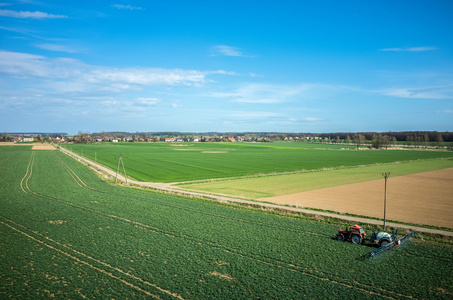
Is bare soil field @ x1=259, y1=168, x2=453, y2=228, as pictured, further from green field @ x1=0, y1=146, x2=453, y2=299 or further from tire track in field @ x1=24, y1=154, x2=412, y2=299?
tire track in field @ x1=24, y1=154, x2=412, y2=299

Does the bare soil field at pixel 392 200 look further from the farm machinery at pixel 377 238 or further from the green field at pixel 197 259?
the farm machinery at pixel 377 238

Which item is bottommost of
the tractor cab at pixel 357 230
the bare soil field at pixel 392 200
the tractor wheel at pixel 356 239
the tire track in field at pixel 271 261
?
the bare soil field at pixel 392 200

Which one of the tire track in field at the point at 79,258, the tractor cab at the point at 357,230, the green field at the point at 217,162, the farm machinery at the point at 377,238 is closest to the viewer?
the tire track in field at the point at 79,258

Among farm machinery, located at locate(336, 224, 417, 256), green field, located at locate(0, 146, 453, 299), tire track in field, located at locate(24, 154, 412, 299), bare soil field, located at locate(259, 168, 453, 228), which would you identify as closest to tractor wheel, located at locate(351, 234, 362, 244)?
farm machinery, located at locate(336, 224, 417, 256)

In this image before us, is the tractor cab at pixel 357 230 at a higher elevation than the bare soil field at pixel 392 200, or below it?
higher

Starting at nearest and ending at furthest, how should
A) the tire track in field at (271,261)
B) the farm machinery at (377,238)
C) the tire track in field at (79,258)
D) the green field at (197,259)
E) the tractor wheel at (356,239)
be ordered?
the green field at (197,259) < the tire track in field at (79,258) < the tire track in field at (271,261) < the farm machinery at (377,238) < the tractor wheel at (356,239)

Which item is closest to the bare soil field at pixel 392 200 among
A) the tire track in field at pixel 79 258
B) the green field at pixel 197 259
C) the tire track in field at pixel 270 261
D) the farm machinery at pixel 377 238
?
the green field at pixel 197 259

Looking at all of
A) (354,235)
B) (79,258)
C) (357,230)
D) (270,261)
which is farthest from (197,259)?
(357,230)
